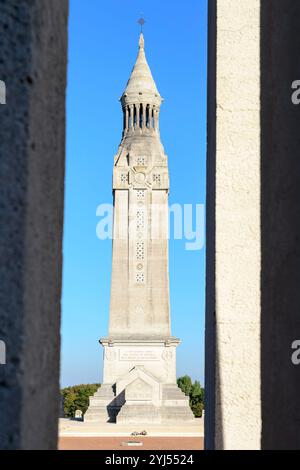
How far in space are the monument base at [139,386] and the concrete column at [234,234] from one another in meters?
38.6

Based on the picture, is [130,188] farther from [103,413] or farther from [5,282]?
[5,282]

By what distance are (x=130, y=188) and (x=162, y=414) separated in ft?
54.3

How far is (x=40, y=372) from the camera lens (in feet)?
9.04

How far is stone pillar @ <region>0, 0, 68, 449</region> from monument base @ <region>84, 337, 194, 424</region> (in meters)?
40.9

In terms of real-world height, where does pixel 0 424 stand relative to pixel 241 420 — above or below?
above

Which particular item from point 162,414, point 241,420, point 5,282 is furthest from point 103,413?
point 5,282

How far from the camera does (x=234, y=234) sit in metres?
5.28

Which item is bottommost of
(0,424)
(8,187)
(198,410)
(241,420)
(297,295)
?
(198,410)

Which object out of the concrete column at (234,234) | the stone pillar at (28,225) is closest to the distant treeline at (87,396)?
the concrete column at (234,234)

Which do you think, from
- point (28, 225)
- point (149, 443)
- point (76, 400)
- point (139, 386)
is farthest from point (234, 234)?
point (76, 400)

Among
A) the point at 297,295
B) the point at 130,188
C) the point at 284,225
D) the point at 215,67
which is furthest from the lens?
the point at 130,188

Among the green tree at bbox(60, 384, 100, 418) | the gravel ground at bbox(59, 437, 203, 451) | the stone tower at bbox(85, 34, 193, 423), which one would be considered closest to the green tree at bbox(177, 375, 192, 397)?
the green tree at bbox(60, 384, 100, 418)

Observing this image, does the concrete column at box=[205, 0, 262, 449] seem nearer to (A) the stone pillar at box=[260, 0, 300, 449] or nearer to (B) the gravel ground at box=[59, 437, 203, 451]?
(A) the stone pillar at box=[260, 0, 300, 449]

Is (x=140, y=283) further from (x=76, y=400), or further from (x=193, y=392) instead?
(x=193, y=392)
